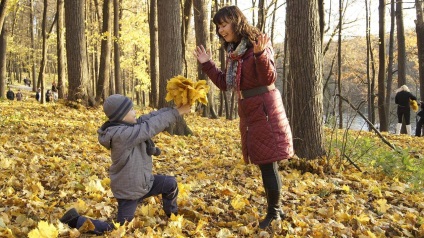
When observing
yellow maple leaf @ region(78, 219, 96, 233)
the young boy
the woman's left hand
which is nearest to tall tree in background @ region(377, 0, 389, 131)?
the woman's left hand

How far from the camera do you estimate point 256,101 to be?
3.15 meters

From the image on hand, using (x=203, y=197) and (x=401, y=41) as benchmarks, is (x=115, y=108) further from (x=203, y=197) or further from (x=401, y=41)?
(x=401, y=41)

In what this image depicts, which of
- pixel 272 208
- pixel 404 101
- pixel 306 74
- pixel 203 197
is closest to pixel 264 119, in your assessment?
pixel 272 208

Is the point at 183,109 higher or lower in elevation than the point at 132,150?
higher

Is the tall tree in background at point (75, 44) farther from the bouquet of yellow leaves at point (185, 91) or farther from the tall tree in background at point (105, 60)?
the bouquet of yellow leaves at point (185, 91)

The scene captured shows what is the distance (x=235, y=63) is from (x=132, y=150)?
122cm

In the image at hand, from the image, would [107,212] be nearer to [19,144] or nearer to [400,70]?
[19,144]

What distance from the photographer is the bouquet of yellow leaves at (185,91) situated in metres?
3.10

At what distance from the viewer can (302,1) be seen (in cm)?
517

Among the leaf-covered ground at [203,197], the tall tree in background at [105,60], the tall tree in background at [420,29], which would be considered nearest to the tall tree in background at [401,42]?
the tall tree in background at [420,29]

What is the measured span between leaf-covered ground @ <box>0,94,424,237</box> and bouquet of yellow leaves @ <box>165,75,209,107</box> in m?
1.06

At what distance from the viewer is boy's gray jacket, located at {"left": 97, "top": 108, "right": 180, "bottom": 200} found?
2.94m

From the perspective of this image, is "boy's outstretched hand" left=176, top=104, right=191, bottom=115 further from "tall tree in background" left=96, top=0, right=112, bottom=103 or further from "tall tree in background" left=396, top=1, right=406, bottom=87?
"tall tree in background" left=396, top=1, right=406, bottom=87

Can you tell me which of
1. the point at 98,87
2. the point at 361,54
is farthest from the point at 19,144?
the point at 361,54
